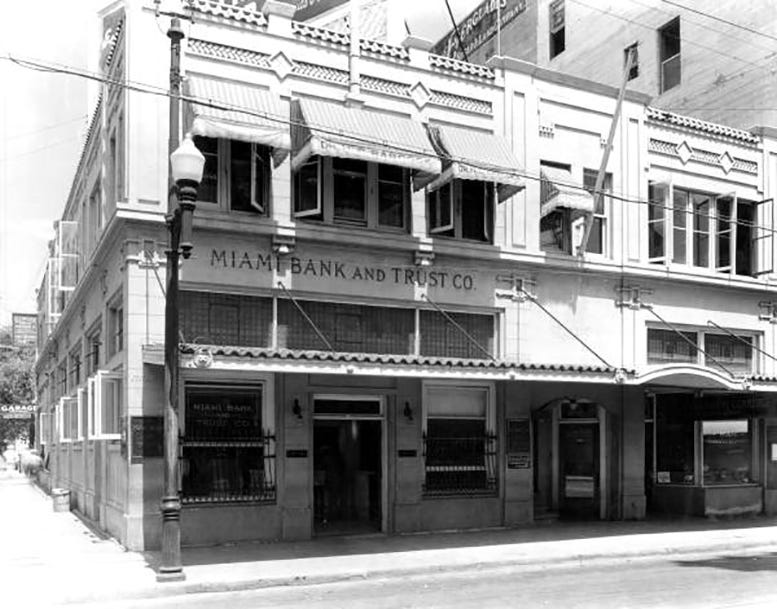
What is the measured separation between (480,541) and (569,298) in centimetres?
580

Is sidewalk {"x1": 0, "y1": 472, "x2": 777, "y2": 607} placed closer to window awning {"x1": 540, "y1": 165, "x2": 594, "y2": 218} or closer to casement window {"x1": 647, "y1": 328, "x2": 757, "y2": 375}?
casement window {"x1": 647, "y1": 328, "x2": 757, "y2": 375}

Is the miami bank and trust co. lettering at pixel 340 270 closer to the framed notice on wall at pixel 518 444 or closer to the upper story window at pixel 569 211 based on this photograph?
the upper story window at pixel 569 211

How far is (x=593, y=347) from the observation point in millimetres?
19562

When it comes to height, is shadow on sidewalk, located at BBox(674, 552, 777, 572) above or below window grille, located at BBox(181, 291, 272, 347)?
below

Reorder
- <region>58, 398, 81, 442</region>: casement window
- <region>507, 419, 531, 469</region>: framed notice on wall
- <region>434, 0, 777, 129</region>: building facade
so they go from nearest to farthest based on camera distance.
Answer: <region>507, 419, 531, 469</region>: framed notice on wall → <region>58, 398, 81, 442</region>: casement window → <region>434, 0, 777, 129</region>: building facade

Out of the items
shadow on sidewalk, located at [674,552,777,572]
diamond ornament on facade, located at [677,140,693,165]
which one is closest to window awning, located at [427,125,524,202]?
diamond ornament on facade, located at [677,140,693,165]

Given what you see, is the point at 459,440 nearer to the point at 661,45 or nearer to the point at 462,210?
the point at 462,210

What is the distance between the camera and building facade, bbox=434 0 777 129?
25219mm

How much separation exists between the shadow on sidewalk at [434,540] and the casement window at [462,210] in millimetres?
5784

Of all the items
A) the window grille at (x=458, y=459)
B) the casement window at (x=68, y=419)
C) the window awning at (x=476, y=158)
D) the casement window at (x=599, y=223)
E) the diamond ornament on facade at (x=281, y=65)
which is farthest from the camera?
the casement window at (x=68, y=419)

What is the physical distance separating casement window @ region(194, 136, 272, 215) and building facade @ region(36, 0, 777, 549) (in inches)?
1.6

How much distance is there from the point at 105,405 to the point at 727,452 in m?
14.1

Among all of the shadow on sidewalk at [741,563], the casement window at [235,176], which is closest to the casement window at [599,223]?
the shadow on sidewalk at [741,563]

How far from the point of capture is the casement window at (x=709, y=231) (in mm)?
20781
